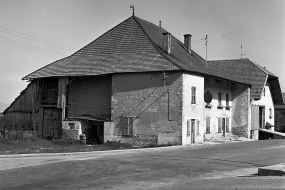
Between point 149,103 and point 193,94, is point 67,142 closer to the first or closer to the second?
point 149,103

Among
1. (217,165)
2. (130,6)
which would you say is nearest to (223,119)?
(130,6)

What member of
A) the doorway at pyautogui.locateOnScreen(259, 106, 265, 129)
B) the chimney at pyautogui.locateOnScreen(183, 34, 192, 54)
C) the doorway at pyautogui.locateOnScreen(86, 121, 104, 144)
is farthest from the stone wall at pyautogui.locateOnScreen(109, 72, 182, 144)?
the doorway at pyautogui.locateOnScreen(259, 106, 265, 129)

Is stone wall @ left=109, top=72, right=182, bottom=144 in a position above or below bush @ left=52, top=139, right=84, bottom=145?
above

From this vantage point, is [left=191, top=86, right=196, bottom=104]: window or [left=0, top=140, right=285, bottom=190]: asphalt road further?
[left=191, top=86, right=196, bottom=104]: window

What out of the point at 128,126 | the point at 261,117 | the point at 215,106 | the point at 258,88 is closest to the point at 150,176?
the point at 128,126

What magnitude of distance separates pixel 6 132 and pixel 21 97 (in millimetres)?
3184

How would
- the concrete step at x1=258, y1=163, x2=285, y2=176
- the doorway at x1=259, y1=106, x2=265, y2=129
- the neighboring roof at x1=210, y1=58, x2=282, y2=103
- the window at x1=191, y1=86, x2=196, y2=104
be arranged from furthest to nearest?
the doorway at x1=259, y1=106, x2=265, y2=129 < the neighboring roof at x1=210, y1=58, x2=282, y2=103 < the window at x1=191, y1=86, x2=196, y2=104 < the concrete step at x1=258, y1=163, x2=285, y2=176

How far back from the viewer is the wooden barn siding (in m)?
30.4

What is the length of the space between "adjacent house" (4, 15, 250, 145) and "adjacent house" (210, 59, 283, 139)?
6.71m

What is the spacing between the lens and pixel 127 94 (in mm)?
26422

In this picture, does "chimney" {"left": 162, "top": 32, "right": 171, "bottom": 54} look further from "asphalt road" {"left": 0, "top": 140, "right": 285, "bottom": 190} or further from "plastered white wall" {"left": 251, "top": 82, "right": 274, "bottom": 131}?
"plastered white wall" {"left": 251, "top": 82, "right": 274, "bottom": 131}

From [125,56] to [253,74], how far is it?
18.9 m

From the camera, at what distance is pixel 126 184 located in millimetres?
9578

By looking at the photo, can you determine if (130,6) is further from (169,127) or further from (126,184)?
(126,184)
